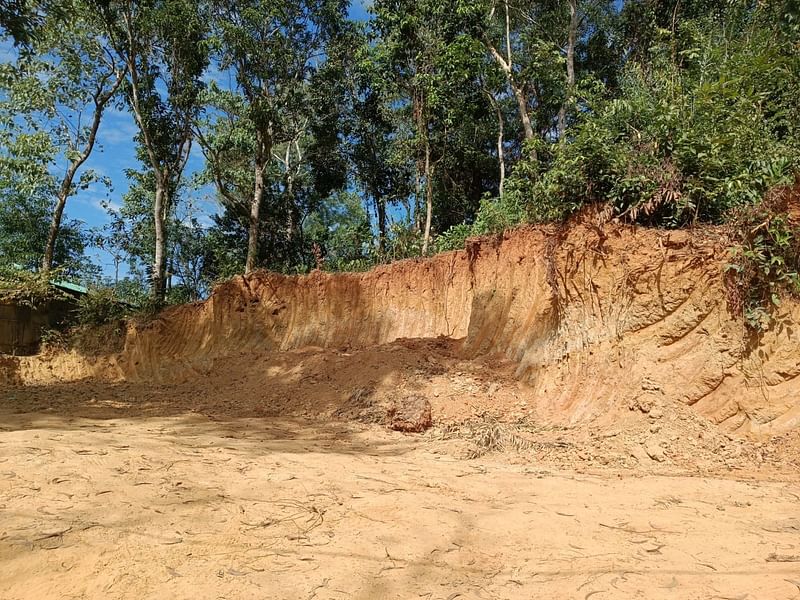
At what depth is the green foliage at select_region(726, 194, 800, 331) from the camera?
19.7ft

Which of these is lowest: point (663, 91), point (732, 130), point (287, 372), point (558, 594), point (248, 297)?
point (558, 594)

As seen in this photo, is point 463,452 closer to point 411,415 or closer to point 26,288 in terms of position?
point 411,415

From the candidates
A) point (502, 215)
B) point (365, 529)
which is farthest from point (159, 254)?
point (365, 529)

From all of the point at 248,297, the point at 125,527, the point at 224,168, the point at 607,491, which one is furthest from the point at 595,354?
the point at 224,168

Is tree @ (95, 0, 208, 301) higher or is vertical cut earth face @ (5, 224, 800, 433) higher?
tree @ (95, 0, 208, 301)

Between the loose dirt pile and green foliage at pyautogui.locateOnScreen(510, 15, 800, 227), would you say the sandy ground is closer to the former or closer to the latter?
the loose dirt pile

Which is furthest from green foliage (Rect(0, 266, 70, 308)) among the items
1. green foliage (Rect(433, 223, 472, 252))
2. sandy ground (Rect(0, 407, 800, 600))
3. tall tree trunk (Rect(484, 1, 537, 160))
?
tall tree trunk (Rect(484, 1, 537, 160))

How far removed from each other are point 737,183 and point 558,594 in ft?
20.1

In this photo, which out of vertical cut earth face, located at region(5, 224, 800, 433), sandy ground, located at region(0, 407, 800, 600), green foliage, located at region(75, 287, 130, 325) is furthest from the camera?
green foliage, located at region(75, 287, 130, 325)

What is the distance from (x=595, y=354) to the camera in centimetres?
751

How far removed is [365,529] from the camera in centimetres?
376

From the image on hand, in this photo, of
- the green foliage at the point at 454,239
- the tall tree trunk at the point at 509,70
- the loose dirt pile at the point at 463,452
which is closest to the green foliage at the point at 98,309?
the loose dirt pile at the point at 463,452

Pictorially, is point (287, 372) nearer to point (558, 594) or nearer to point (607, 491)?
point (607, 491)

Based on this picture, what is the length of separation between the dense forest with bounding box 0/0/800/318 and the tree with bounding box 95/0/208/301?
0.21 feet
